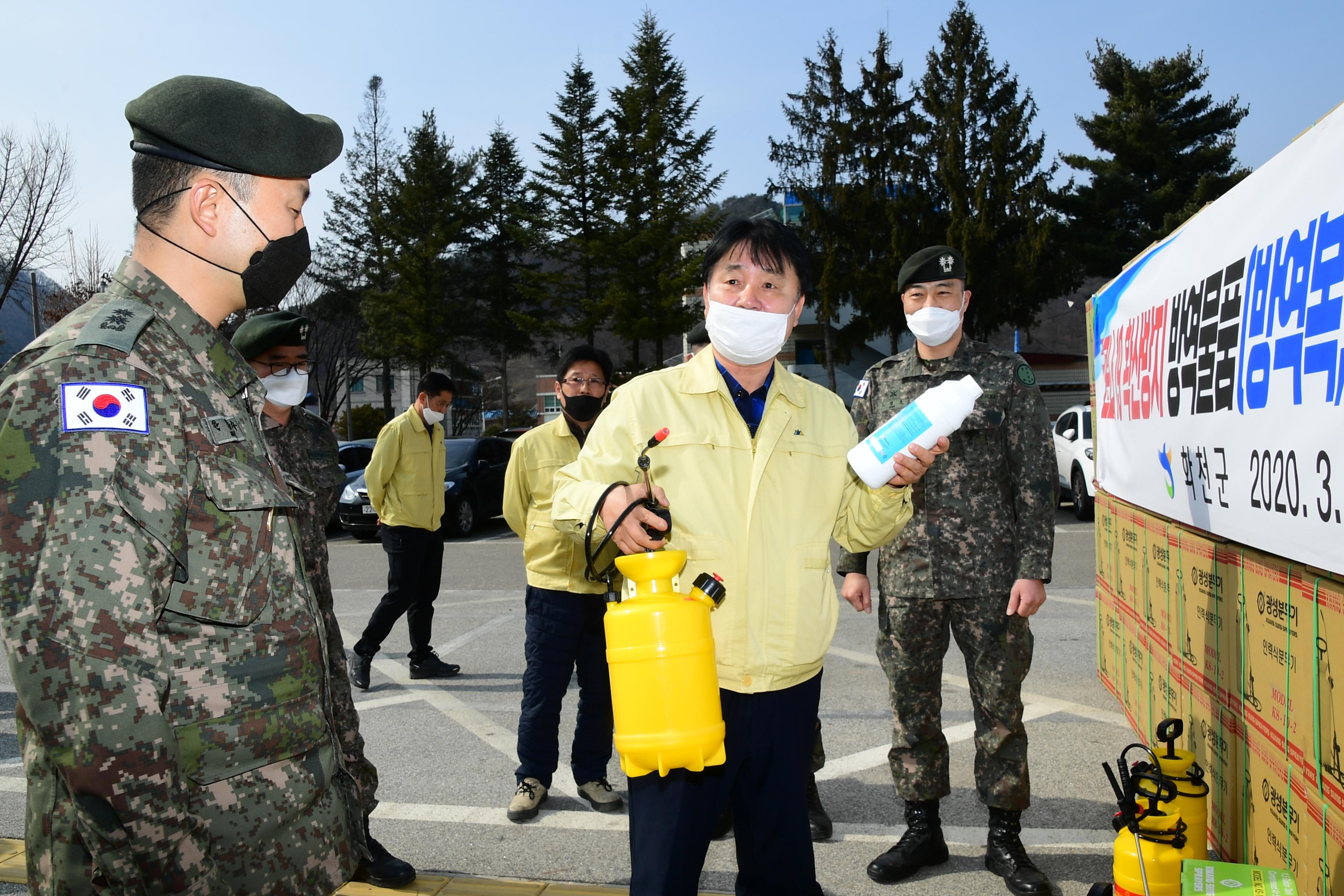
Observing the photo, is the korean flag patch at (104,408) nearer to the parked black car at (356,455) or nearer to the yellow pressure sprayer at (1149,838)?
the yellow pressure sprayer at (1149,838)

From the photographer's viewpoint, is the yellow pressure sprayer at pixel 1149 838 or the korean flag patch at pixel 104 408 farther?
the yellow pressure sprayer at pixel 1149 838

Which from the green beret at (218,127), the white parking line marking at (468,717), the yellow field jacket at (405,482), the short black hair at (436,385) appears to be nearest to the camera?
the green beret at (218,127)

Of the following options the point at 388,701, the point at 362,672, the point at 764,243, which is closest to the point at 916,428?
the point at 764,243

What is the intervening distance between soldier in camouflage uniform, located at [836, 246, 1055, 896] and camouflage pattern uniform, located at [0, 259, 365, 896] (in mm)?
2392

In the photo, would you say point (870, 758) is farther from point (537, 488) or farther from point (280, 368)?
point (280, 368)

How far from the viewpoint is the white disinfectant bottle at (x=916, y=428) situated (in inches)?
92.3

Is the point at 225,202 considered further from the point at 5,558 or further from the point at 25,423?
the point at 5,558

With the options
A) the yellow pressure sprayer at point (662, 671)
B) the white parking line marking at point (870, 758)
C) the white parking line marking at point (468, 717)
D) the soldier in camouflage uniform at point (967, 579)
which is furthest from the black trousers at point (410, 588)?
the yellow pressure sprayer at point (662, 671)

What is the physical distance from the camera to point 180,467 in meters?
1.42

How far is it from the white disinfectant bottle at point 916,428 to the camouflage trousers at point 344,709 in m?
1.95

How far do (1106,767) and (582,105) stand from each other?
4087 cm

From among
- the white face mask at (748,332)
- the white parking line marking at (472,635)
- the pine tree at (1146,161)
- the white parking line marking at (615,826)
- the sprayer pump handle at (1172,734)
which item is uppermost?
the pine tree at (1146,161)

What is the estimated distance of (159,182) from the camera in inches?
64.0

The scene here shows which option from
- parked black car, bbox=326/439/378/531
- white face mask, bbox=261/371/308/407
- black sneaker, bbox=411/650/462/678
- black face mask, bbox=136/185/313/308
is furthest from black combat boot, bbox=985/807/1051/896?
parked black car, bbox=326/439/378/531
